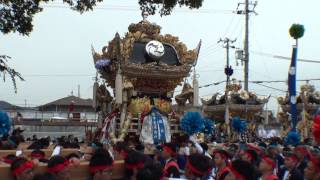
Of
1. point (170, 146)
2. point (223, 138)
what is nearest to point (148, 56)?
point (170, 146)

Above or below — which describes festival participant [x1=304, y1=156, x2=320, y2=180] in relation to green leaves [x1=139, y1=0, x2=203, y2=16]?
below

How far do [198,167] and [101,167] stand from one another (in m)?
1.22

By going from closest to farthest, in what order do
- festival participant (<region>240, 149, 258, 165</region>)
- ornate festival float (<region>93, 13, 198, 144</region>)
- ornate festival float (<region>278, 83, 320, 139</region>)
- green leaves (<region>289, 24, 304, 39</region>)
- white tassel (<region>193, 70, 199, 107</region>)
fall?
festival participant (<region>240, 149, 258, 165</region>), green leaves (<region>289, 24, 304, 39</region>), ornate festival float (<region>93, 13, 198, 144</region>), white tassel (<region>193, 70, 199, 107</region>), ornate festival float (<region>278, 83, 320, 139</region>)

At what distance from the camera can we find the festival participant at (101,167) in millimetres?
5316

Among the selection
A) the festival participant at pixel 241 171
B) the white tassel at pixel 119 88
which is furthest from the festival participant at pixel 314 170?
the white tassel at pixel 119 88

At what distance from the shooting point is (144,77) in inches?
632

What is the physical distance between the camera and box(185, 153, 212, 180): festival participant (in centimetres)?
601

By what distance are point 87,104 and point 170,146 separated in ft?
146

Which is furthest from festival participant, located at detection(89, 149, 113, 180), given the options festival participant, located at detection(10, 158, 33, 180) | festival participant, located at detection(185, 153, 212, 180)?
festival participant, located at detection(185, 153, 212, 180)

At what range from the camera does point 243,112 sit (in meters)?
29.0

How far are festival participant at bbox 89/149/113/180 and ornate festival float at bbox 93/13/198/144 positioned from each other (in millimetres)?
9498

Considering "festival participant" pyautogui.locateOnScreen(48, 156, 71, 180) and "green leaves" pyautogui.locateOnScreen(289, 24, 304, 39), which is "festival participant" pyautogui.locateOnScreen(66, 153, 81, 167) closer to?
"festival participant" pyautogui.locateOnScreen(48, 156, 71, 180)

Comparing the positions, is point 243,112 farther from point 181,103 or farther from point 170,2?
point 170,2

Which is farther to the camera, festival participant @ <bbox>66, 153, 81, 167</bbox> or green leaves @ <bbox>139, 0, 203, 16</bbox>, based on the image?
green leaves @ <bbox>139, 0, 203, 16</bbox>
